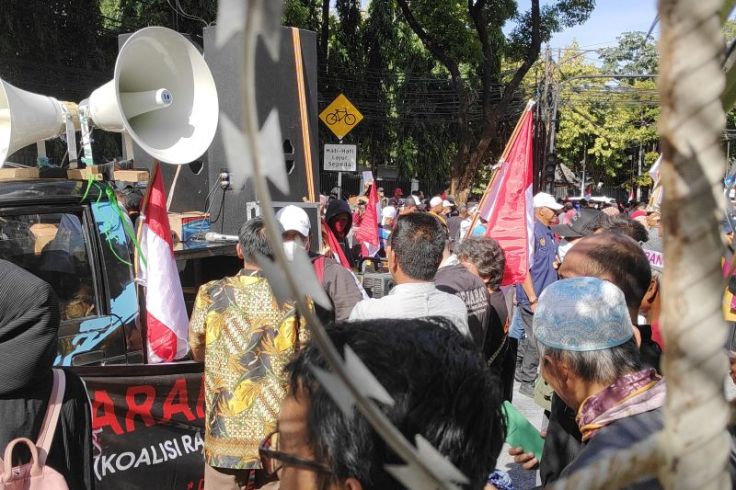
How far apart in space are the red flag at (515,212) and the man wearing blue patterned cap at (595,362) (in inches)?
125

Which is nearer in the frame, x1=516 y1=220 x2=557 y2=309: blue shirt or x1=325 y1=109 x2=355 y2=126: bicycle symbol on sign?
x1=516 y1=220 x2=557 y2=309: blue shirt

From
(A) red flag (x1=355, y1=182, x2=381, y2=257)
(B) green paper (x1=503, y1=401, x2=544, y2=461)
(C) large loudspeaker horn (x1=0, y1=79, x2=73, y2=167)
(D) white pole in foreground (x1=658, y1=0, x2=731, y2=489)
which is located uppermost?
(C) large loudspeaker horn (x1=0, y1=79, x2=73, y2=167)

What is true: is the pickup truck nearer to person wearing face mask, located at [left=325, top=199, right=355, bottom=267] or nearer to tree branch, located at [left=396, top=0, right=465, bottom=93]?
person wearing face mask, located at [left=325, top=199, right=355, bottom=267]

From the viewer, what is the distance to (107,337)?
11.0ft

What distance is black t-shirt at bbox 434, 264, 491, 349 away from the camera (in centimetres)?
356

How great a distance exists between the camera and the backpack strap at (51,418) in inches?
85.5

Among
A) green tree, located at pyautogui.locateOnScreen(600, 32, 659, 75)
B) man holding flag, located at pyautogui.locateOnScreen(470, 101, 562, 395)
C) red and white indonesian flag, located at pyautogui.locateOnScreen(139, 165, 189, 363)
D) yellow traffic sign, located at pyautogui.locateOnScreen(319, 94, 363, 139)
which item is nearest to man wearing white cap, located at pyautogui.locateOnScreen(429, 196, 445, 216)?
yellow traffic sign, located at pyautogui.locateOnScreen(319, 94, 363, 139)

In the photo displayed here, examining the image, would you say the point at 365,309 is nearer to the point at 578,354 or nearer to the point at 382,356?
the point at 578,354

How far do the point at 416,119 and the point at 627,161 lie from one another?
20.7 metres

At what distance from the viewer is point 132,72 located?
12.1 ft

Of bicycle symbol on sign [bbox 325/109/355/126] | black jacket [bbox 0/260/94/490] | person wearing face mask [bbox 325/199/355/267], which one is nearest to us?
black jacket [bbox 0/260/94/490]

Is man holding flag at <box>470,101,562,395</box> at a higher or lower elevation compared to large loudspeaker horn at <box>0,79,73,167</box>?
lower

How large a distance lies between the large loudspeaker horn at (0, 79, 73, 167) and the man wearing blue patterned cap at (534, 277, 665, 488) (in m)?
2.35

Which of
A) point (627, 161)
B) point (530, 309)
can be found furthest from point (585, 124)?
point (530, 309)
